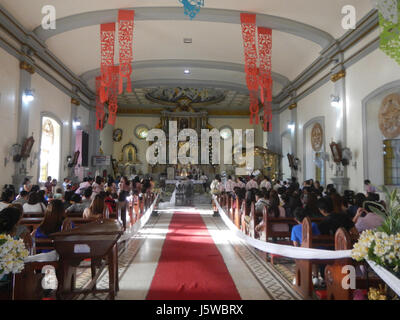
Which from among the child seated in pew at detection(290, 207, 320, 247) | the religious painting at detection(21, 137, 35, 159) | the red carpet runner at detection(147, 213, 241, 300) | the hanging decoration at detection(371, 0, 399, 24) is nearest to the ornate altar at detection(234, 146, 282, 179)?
the hanging decoration at detection(371, 0, 399, 24)

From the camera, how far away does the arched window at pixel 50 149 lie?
1070cm

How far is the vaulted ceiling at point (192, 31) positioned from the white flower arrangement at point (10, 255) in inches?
294

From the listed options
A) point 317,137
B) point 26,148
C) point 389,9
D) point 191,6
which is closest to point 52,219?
point 191,6

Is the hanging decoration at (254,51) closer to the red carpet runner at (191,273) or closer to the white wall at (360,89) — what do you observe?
the white wall at (360,89)

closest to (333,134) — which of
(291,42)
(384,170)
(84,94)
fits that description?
(384,170)

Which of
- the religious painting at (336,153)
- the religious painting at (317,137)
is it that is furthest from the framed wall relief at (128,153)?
the religious painting at (336,153)

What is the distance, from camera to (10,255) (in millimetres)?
1965

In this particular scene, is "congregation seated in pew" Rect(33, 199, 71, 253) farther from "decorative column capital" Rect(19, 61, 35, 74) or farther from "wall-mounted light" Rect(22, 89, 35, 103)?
"decorative column capital" Rect(19, 61, 35, 74)

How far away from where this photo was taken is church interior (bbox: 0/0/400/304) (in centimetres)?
287

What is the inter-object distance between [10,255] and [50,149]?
10240mm

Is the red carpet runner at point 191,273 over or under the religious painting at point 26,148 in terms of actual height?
under

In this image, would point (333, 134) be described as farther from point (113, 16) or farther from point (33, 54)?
point (33, 54)

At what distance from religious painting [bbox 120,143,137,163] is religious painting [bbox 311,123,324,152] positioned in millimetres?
12225

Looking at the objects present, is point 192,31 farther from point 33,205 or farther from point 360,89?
point 33,205
